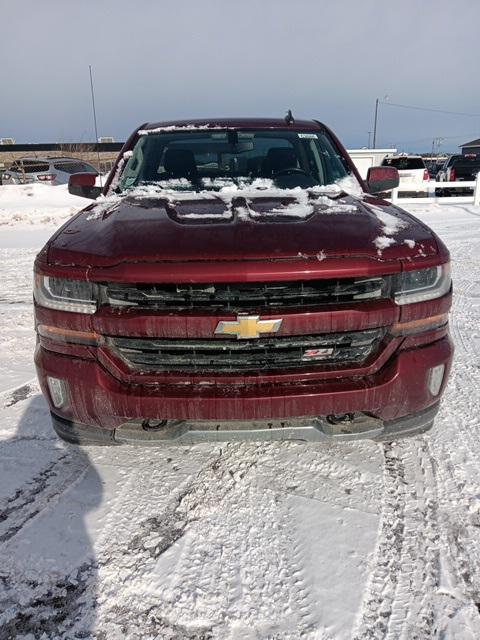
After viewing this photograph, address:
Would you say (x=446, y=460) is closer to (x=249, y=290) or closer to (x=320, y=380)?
(x=320, y=380)

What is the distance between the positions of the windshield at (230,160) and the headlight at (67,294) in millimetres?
1391

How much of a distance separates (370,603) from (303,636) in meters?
0.28

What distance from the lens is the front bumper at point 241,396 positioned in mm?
1983

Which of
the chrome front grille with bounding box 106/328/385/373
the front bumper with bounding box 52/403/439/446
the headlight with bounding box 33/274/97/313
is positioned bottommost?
the front bumper with bounding box 52/403/439/446

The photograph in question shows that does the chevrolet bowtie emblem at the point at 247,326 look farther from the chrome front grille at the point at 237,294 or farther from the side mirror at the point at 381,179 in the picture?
the side mirror at the point at 381,179

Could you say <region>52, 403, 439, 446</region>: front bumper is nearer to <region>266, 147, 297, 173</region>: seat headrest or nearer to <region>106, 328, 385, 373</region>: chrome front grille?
<region>106, 328, 385, 373</region>: chrome front grille

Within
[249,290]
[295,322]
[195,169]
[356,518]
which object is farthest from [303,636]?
[195,169]

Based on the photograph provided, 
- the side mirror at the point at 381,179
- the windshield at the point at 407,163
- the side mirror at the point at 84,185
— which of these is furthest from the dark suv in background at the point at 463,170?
the side mirror at the point at 84,185

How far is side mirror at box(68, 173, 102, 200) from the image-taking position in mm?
3752

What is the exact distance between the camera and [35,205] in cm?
1517

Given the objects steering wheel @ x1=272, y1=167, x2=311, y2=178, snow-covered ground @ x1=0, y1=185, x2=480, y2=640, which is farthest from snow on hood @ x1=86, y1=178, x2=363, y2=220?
snow-covered ground @ x1=0, y1=185, x2=480, y2=640

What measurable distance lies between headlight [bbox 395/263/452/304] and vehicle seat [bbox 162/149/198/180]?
1808mm

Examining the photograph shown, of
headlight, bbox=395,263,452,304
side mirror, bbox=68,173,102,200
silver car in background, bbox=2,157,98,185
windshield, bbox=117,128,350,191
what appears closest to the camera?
headlight, bbox=395,263,452,304

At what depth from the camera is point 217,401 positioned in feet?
6.47
